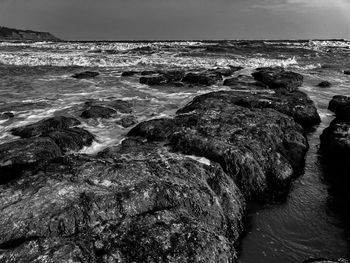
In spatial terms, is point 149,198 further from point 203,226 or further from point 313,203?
point 313,203

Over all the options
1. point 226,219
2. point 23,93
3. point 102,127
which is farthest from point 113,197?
point 23,93

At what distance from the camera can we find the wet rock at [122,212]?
18.9 ft

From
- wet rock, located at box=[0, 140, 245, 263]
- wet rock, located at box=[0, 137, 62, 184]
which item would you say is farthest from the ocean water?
wet rock, located at box=[0, 137, 62, 184]

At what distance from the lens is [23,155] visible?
32.1 feet

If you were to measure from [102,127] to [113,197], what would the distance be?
7999mm

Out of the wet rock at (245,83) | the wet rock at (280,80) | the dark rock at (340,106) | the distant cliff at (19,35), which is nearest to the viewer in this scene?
the dark rock at (340,106)

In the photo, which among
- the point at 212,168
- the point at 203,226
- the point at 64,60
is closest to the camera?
the point at 203,226

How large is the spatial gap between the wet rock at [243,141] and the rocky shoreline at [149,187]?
36 mm

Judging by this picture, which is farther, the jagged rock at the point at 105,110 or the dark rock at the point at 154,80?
the dark rock at the point at 154,80

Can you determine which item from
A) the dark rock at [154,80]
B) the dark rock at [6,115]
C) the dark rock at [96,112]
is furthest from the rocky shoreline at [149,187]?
the dark rock at [154,80]

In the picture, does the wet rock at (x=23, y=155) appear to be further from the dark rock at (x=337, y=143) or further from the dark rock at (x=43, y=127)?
the dark rock at (x=337, y=143)

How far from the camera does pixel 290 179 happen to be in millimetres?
10797

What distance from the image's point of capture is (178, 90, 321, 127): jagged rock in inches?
637

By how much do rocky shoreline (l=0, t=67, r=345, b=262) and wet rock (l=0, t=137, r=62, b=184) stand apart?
0.03 meters
